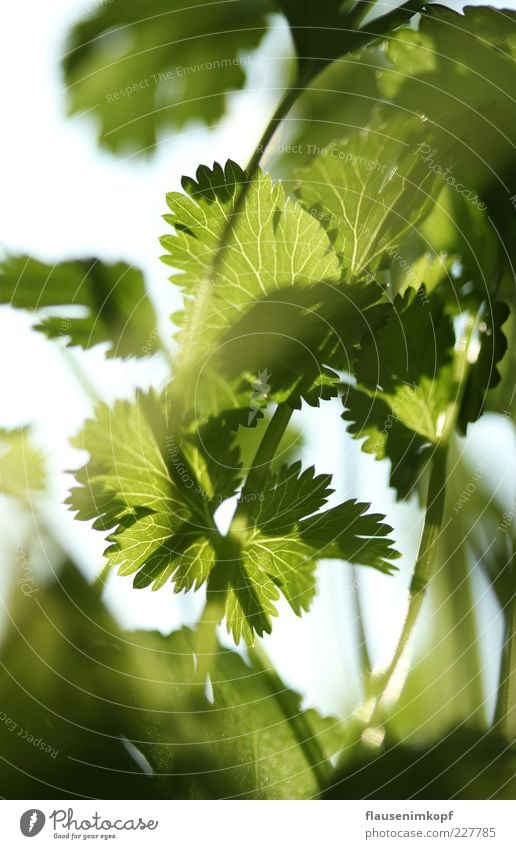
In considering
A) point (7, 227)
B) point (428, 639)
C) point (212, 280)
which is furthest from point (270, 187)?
point (428, 639)

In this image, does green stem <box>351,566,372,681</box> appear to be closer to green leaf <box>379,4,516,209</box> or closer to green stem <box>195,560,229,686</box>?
green stem <box>195,560,229,686</box>

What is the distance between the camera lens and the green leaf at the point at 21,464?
0.41m

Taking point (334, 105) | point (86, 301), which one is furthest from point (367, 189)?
point (86, 301)

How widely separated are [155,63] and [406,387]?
0.26 meters

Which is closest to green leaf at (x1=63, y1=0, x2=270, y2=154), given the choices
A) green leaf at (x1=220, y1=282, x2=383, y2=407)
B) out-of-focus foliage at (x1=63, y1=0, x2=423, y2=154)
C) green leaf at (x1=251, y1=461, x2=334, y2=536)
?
out-of-focus foliage at (x1=63, y1=0, x2=423, y2=154)

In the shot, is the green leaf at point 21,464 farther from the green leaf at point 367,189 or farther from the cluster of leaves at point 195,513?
the green leaf at point 367,189

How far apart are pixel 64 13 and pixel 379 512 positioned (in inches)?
14.9

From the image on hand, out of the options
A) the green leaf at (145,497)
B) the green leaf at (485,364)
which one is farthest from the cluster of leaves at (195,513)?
the green leaf at (485,364)

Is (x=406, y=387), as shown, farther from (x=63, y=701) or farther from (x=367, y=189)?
(x=63, y=701)

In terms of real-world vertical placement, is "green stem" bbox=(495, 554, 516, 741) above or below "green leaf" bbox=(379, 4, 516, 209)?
below

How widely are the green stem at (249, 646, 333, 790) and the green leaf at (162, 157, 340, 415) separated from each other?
0.55 feet

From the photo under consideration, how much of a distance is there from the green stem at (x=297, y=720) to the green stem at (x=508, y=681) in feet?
0.39

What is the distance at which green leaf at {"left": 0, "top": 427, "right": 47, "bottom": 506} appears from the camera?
0.41 m

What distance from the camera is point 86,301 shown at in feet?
1.35
